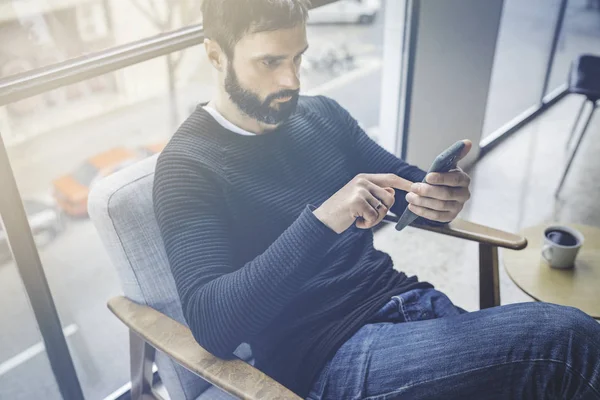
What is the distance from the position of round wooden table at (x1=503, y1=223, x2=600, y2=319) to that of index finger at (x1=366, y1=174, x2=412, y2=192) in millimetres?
486

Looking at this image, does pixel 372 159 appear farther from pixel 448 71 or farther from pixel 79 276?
pixel 79 276

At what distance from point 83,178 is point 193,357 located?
1975mm

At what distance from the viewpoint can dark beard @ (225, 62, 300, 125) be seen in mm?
1081

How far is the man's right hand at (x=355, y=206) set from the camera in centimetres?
93

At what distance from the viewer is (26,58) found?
1.24m

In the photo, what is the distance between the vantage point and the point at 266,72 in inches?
41.9

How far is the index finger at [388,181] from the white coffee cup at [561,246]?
513mm

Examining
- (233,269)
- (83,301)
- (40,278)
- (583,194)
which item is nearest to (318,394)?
(233,269)

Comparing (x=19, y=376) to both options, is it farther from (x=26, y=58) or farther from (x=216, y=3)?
(x=216, y=3)

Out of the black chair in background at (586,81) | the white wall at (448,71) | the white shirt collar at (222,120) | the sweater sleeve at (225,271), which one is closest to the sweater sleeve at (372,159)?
the white shirt collar at (222,120)

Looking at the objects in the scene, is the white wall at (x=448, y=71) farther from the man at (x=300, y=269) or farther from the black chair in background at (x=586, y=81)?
the man at (x=300, y=269)

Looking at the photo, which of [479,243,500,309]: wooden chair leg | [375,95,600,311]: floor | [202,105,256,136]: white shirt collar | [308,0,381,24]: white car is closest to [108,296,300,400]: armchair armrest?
[202,105,256,136]: white shirt collar

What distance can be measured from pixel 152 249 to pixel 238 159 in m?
0.27

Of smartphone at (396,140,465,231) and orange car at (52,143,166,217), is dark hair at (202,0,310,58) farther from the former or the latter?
orange car at (52,143,166,217)
